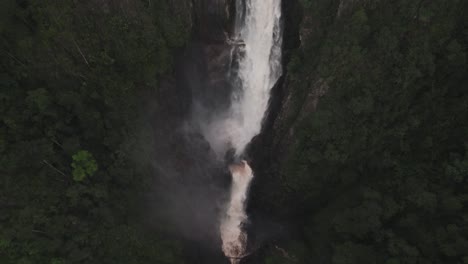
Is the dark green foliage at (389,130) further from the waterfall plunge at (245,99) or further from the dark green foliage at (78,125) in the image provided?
the dark green foliage at (78,125)

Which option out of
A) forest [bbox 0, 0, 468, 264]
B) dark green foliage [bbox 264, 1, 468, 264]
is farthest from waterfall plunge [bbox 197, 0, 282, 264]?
dark green foliage [bbox 264, 1, 468, 264]

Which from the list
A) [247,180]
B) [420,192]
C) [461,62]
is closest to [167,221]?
[247,180]

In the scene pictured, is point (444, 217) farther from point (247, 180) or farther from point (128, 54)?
point (128, 54)

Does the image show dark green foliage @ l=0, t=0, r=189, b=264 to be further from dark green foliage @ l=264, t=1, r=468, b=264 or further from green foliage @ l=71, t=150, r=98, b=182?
dark green foliage @ l=264, t=1, r=468, b=264

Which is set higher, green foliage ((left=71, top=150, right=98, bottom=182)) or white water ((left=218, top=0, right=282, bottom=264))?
white water ((left=218, top=0, right=282, bottom=264))

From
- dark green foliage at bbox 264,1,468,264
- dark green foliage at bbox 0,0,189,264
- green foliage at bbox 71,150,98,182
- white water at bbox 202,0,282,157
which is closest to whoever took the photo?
dark green foliage at bbox 0,0,189,264
